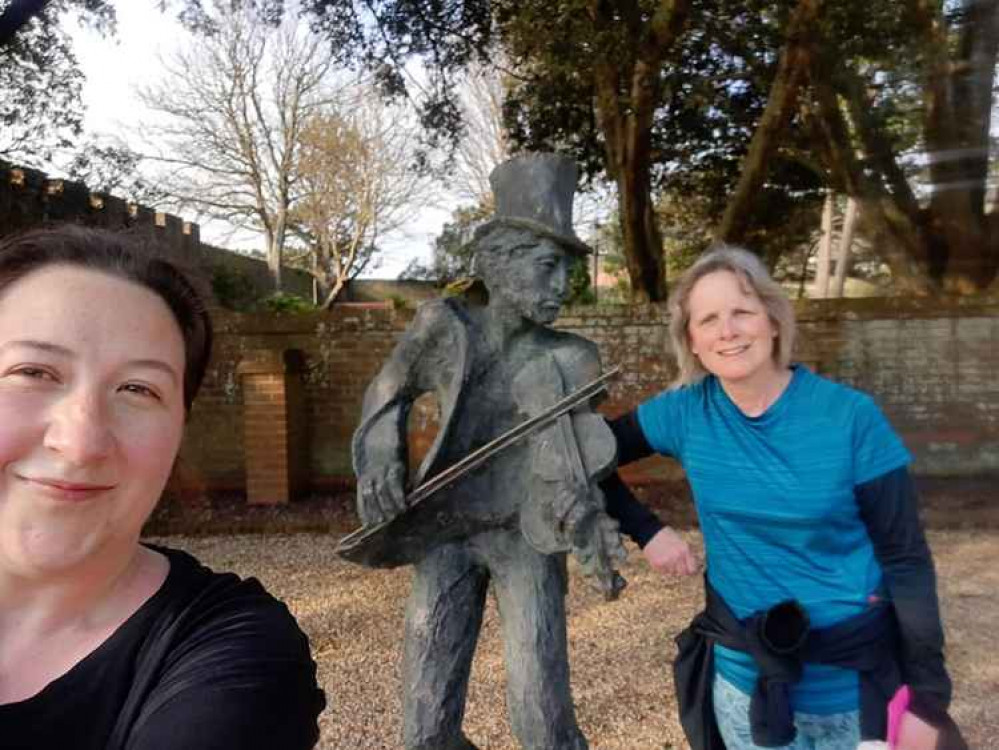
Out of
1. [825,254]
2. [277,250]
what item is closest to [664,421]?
[825,254]

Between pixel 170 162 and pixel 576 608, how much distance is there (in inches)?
798

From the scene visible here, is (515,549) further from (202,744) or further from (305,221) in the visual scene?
(305,221)

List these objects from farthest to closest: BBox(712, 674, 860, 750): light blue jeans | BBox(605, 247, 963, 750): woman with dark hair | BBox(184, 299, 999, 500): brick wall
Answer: BBox(184, 299, 999, 500): brick wall, BBox(712, 674, 860, 750): light blue jeans, BBox(605, 247, 963, 750): woman with dark hair

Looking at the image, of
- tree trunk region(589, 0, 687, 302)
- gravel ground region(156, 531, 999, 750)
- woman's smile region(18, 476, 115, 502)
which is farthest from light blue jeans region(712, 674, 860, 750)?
tree trunk region(589, 0, 687, 302)

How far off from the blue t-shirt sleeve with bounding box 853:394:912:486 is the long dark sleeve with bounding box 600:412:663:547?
58cm

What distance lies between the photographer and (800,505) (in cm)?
199

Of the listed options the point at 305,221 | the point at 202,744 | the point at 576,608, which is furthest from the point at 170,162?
the point at 202,744

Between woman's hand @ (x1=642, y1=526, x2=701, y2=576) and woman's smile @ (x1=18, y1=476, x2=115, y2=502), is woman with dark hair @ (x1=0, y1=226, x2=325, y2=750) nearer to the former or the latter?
woman's smile @ (x1=18, y1=476, x2=115, y2=502)

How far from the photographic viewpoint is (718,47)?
901 centimetres

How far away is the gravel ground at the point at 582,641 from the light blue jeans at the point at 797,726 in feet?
6.73

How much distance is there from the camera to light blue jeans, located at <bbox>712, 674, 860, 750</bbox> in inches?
81.6

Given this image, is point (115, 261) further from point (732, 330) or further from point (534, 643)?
point (534, 643)

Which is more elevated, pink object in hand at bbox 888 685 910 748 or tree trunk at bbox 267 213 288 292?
tree trunk at bbox 267 213 288 292

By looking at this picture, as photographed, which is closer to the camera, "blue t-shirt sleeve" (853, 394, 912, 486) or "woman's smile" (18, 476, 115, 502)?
"woman's smile" (18, 476, 115, 502)
